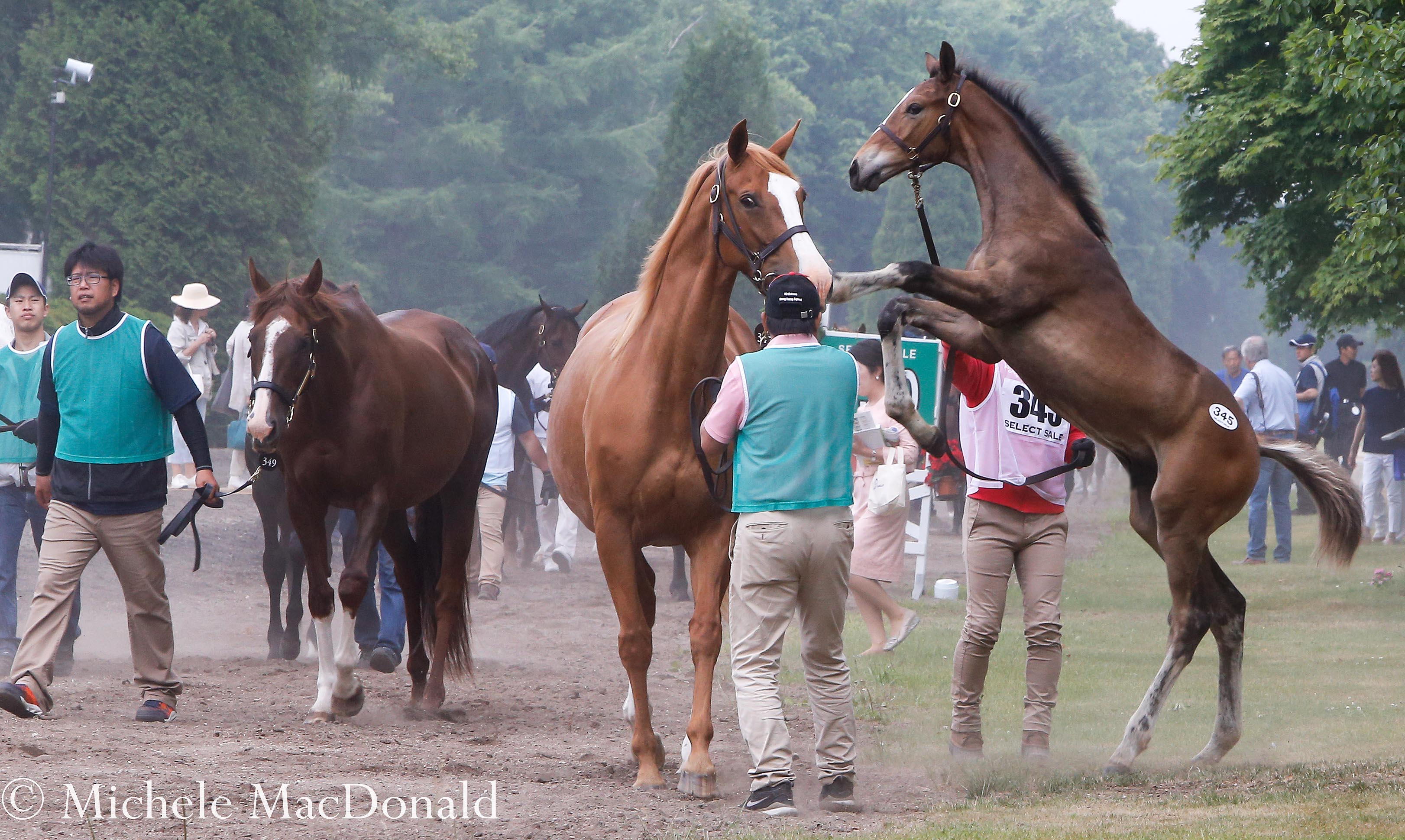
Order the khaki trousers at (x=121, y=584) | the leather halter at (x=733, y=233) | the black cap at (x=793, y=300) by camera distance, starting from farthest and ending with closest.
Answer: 1. the khaki trousers at (x=121, y=584)
2. the leather halter at (x=733, y=233)
3. the black cap at (x=793, y=300)

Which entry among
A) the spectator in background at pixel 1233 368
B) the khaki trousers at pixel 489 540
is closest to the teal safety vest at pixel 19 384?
the khaki trousers at pixel 489 540

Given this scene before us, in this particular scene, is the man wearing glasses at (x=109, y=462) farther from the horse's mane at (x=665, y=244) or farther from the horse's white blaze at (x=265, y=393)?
the horse's mane at (x=665, y=244)

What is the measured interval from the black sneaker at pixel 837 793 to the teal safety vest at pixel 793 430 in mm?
1056

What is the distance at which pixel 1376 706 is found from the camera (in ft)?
25.8

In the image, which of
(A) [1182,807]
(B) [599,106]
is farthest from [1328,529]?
(B) [599,106]

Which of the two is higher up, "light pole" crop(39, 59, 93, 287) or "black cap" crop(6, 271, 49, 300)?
"light pole" crop(39, 59, 93, 287)

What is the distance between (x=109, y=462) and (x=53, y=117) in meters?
17.5

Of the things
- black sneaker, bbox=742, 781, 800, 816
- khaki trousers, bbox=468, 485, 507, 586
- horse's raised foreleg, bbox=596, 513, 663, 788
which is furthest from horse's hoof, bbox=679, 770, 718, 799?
khaki trousers, bbox=468, 485, 507, 586

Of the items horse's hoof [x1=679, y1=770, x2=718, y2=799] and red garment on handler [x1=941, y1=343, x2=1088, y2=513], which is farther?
red garment on handler [x1=941, y1=343, x2=1088, y2=513]

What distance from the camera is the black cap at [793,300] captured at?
17.6ft

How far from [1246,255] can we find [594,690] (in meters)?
9.80

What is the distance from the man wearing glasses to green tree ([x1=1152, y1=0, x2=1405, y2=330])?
817cm

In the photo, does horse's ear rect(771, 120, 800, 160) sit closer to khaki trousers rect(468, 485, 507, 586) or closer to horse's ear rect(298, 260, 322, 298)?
horse's ear rect(298, 260, 322, 298)

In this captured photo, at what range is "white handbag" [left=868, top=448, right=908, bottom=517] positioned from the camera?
10.1 meters
